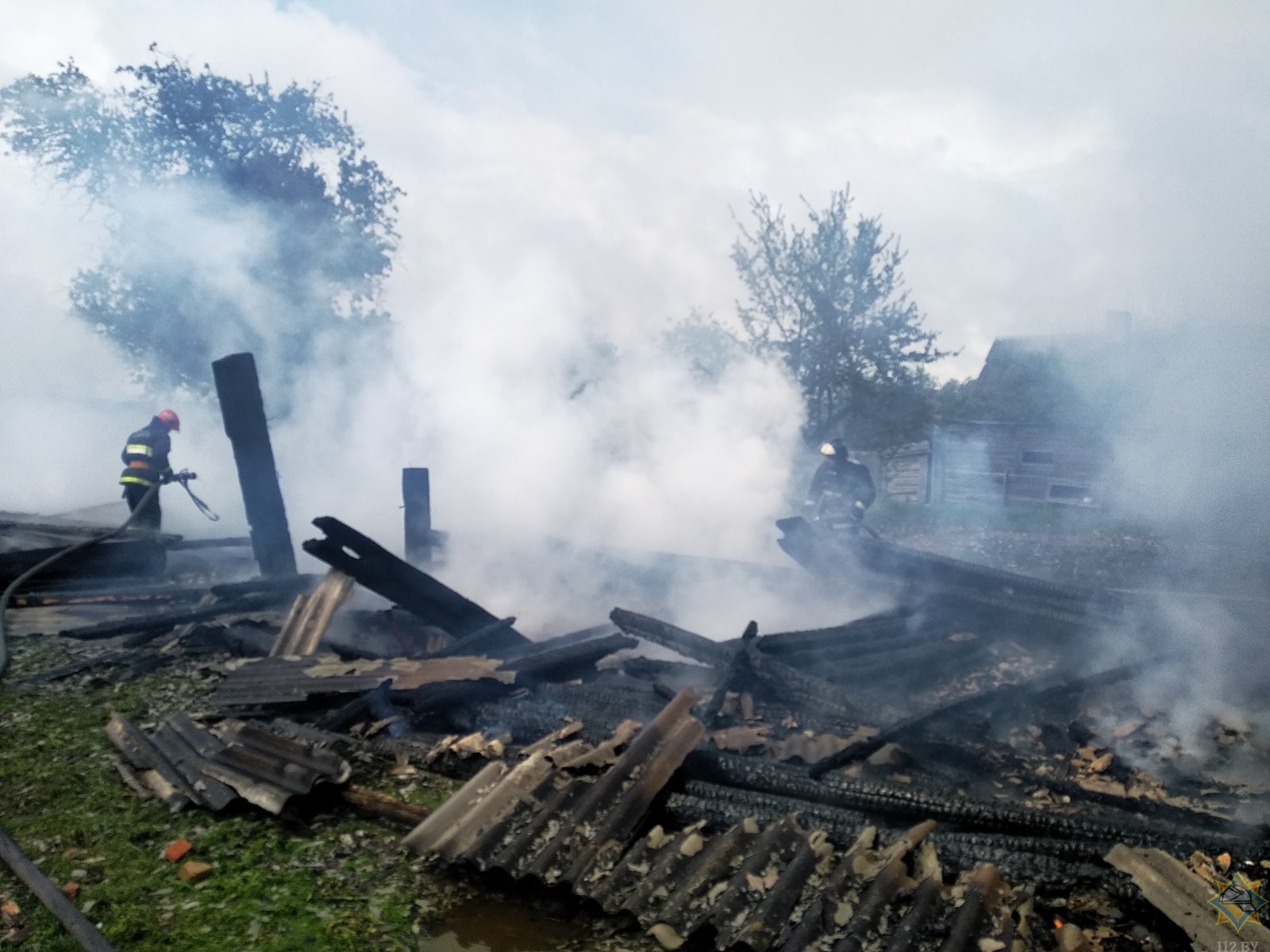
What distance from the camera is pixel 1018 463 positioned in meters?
24.7

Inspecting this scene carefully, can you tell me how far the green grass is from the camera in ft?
10.5

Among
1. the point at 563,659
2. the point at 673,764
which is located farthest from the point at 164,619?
the point at 673,764

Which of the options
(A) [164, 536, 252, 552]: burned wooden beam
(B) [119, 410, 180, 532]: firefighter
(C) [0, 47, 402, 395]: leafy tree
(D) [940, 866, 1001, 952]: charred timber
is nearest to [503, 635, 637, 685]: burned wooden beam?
(D) [940, 866, 1001, 952]: charred timber

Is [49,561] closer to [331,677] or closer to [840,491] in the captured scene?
[331,677]

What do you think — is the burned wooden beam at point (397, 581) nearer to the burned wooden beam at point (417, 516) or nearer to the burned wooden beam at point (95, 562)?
the burned wooden beam at point (417, 516)

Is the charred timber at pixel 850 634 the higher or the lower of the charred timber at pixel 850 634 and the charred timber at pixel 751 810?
the higher

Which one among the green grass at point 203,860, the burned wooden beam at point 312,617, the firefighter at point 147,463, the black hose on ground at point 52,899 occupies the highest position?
the firefighter at point 147,463

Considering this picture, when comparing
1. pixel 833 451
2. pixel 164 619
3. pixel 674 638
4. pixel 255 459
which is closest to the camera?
pixel 674 638

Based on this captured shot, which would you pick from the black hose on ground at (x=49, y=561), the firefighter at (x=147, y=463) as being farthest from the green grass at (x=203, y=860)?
the firefighter at (x=147, y=463)

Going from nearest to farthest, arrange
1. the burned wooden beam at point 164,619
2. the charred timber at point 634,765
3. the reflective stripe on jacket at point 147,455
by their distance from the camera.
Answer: the charred timber at point 634,765
the burned wooden beam at point 164,619
the reflective stripe on jacket at point 147,455

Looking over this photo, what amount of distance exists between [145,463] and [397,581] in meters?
6.29

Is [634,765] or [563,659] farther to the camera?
[563,659]

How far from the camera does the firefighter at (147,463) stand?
10688 millimetres

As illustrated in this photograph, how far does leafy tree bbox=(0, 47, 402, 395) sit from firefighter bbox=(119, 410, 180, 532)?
26.4 ft
